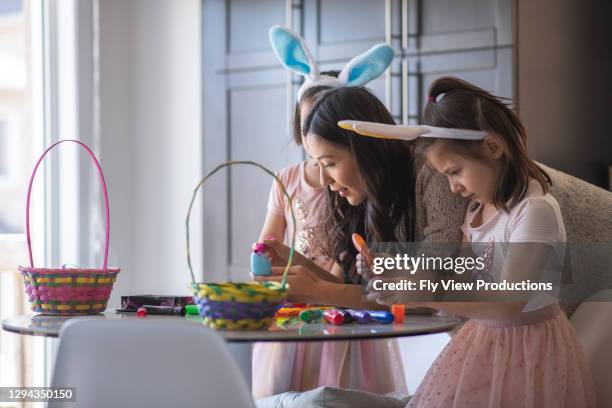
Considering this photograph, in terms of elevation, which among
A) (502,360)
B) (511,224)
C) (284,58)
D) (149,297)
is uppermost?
(284,58)

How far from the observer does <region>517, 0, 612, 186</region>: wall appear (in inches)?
106

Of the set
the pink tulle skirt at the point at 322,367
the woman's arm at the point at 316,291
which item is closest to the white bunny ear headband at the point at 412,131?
the woman's arm at the point at 316,291

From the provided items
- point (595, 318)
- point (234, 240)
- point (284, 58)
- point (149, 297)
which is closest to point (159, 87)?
point (234, 240)

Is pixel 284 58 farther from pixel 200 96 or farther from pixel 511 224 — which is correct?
pixel 200 96

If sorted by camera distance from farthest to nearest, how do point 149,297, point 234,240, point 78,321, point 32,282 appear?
point 234,240, point 149,297, point 32,282, point 78,321

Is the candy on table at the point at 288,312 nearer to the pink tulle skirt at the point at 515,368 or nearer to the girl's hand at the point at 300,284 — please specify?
the girl's hand at the point at 300,284

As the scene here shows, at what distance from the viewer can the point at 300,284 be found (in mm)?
1713

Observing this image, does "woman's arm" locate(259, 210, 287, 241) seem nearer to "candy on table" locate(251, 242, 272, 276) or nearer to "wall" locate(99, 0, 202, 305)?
"candy on table" locate(251, 242, 272, 276)

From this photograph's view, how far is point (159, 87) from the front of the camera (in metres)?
3.52

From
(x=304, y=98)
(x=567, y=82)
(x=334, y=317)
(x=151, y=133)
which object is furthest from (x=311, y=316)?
(x=151, y=133)

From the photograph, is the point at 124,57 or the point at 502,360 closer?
the point at 502,360

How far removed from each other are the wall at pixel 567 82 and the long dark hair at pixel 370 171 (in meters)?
0.71

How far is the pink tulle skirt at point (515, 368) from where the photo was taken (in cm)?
170

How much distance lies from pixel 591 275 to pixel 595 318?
0.11 meters
